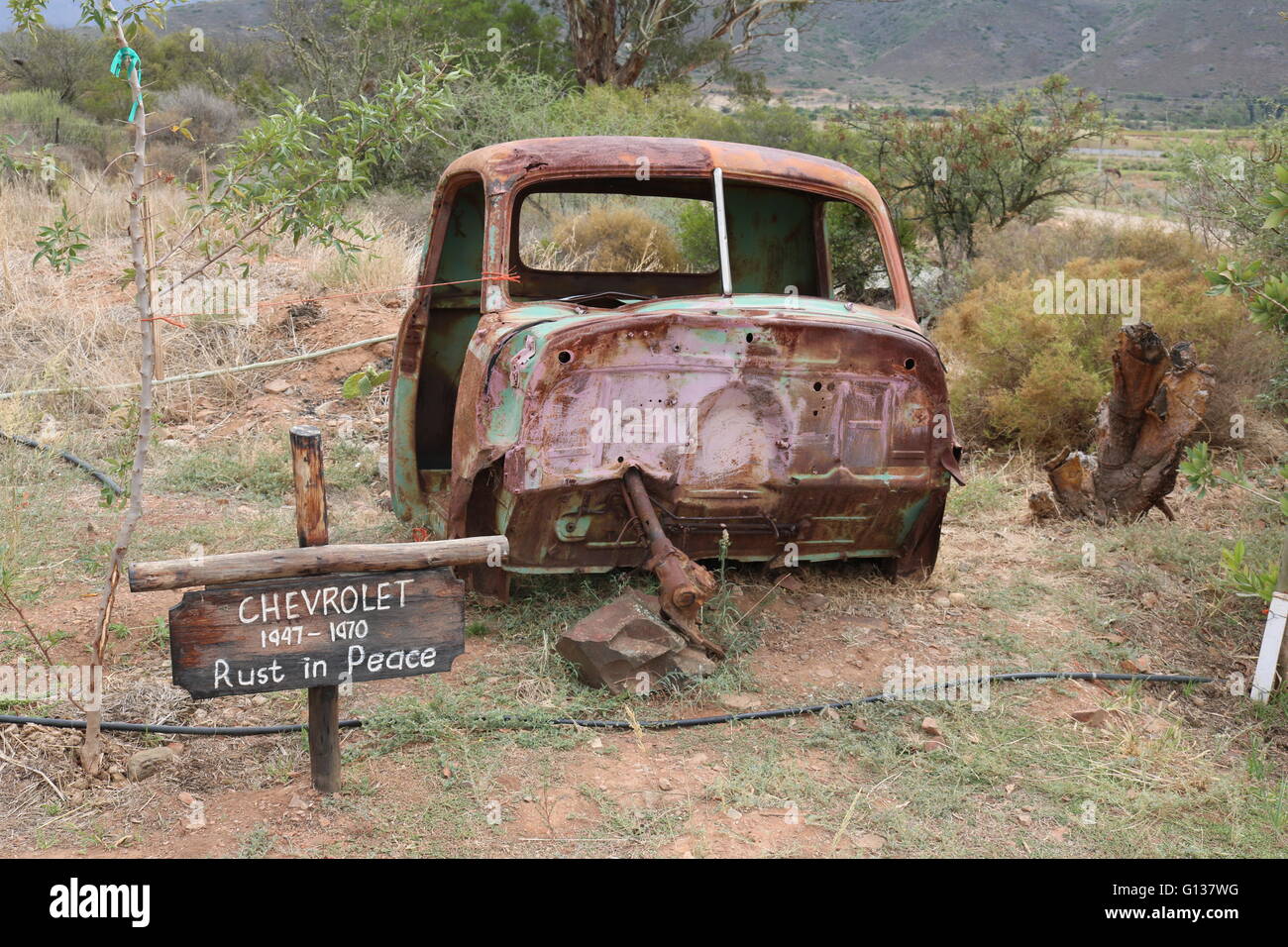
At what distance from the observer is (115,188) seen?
47.3ft

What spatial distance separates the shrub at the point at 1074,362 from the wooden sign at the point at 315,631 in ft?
19.1

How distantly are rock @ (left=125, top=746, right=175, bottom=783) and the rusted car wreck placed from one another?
4.49ft

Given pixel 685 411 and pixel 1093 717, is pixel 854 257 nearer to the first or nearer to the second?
pixel 685 411

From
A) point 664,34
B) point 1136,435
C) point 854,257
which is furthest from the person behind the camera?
point 664,34

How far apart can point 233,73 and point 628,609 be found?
28906 millimetres

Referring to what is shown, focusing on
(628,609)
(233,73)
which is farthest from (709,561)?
(233,73)

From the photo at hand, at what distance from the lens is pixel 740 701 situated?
4.36 metres

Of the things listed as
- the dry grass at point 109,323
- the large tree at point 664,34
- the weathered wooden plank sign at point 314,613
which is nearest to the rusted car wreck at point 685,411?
the weathered wooden plank sign at point 314,613

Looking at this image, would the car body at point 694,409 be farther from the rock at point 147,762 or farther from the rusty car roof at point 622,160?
the rock at point 147,762

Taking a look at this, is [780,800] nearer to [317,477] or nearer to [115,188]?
[317,477]

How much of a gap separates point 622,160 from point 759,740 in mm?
2545

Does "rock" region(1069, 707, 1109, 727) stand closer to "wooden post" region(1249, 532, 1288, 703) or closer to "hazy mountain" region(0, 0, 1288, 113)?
"wooden post" region(1249, 532, 1288, 703)

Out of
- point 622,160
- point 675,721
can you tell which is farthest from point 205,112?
point 675,721

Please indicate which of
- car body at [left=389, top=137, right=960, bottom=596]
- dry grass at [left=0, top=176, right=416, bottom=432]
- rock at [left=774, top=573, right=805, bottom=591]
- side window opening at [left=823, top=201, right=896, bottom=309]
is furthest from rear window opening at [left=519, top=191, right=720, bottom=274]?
rock at [left=774, top=573, right=805, bottom=591]
